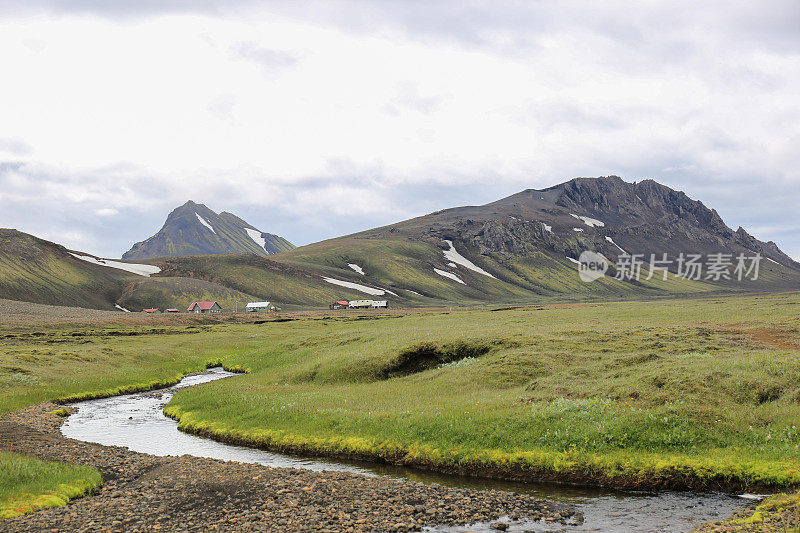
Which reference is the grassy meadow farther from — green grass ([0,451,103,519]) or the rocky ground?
green grass ([0,451,103,519])

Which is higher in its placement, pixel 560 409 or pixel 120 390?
pixel 560 409

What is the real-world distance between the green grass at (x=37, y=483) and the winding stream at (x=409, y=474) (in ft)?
23.8

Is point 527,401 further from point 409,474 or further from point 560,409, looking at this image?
point 409,474

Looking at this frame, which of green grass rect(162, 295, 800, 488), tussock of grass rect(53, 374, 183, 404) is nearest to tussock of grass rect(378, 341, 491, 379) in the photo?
green grass rect(162, 295, 800, 488)

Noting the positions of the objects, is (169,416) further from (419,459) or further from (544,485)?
(544,485)

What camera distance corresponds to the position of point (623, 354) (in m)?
44.1

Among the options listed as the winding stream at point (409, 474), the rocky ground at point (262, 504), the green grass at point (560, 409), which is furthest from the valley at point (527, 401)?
the rocky ground at point (262, 504)

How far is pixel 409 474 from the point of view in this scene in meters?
27.4

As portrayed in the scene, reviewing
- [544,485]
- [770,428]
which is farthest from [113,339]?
[770,428]

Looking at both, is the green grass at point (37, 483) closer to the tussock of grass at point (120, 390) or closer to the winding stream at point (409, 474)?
the winding stream at point (409, 474)

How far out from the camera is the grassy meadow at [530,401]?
25.3 metres

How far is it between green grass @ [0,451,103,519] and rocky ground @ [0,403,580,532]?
716mm

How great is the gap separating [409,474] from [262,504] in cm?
871

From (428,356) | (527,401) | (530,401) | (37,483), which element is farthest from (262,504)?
A: (428,356)
